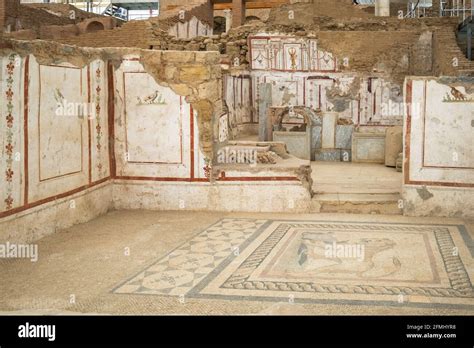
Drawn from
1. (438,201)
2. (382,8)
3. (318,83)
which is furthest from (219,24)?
(438,201)

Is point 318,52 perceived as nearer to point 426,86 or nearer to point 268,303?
point 426,86

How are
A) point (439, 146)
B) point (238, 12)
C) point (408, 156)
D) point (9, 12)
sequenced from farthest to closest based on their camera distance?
point (238, 12) < point (9, 12) < point (408, 156) < point (439, 146)

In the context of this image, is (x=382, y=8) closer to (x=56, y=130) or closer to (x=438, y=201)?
(x=438, y=201)

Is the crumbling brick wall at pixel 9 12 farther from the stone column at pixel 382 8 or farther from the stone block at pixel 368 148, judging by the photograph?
the stone column at pixel 382 8

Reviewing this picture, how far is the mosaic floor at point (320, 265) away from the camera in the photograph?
14.2ft

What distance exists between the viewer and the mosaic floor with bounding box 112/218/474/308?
432cm

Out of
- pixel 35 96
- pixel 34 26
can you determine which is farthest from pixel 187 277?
pixel 34 26

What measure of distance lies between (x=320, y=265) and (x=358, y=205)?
2505 mm

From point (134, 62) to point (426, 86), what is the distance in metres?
3.54

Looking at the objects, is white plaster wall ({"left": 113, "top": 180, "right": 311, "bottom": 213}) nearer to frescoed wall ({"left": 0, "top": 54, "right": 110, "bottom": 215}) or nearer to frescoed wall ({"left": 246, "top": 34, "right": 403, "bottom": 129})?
frescoed wall ({"left": 0, "top": 54, "right": 110, "bottom": 215})

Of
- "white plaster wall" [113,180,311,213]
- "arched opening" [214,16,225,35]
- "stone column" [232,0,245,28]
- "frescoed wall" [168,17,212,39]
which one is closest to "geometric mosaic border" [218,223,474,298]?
"white plaster wall" [113,180,311,213]

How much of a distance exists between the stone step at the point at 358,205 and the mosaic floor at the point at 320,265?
63 centimetres

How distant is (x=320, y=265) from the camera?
510cm

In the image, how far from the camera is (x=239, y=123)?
13.8 meters
